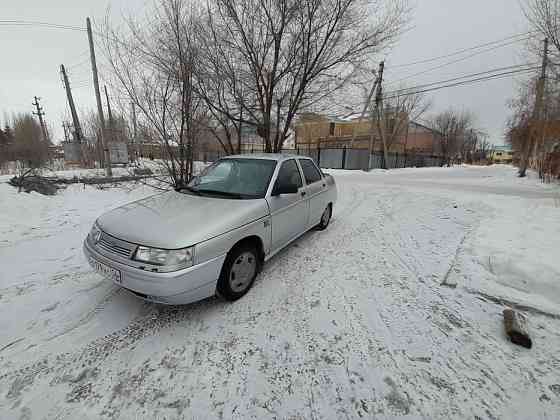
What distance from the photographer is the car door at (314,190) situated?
13.2ft

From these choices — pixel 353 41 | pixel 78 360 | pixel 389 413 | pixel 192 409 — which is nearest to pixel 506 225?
pixel 389 413

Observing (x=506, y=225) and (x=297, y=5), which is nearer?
(x=506, y=225)

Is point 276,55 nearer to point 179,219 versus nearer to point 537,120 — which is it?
point 179,219

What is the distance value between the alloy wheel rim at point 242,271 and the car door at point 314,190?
1.56 metres

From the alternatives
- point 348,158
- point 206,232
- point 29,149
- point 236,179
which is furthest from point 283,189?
point 29,149

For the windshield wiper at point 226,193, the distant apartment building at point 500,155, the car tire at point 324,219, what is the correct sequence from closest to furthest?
the windshield wiper at point 226,193 → the car tire at point 324,219 → the distant apartment building at point 500,155

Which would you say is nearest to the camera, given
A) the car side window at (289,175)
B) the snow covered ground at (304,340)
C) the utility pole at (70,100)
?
the snow covered ground at (304,340)

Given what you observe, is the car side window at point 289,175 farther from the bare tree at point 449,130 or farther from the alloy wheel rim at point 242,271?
the bare tree at point 449,130

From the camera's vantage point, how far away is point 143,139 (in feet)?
21.6

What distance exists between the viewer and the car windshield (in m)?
3.10

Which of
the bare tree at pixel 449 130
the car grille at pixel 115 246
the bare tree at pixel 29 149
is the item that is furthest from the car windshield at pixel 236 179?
the bare tree at pixel 449 130

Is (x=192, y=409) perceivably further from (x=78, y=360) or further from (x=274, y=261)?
(x=274, y=261)

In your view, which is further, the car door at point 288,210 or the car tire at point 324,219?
the car tire at point 324,219

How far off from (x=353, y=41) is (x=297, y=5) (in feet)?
7.97
